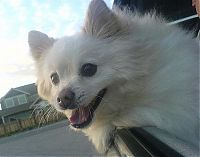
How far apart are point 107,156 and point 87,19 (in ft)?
3.43

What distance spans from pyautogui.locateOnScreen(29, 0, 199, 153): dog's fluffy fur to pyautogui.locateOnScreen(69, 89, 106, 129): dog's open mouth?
0.04 metres

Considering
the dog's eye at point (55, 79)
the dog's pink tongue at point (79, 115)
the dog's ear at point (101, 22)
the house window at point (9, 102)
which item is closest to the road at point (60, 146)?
the dog's pink tongue at point (79, 115)

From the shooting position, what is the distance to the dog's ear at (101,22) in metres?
3.93

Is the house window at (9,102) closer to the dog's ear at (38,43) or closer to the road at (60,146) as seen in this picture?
the road at (60,146)

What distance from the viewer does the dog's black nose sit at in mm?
3484

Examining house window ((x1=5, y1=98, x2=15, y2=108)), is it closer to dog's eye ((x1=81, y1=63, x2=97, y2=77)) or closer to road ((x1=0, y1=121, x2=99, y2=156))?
road ((x1=0, y1=121, x2=99, y2=156))

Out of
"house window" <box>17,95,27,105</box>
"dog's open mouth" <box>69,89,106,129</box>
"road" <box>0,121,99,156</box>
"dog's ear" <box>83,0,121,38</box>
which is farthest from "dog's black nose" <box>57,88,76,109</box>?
"house window" <box>17,95,27,105</box>

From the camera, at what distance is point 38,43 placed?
4461 millimetres

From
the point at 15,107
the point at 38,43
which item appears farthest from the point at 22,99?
the point at 38,43

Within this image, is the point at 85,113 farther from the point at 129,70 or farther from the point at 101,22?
the point at 101,22

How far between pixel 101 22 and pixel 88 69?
44cm

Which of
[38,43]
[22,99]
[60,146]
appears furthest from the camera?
[22,99]

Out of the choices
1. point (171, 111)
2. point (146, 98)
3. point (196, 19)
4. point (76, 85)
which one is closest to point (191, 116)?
point (171, 111)

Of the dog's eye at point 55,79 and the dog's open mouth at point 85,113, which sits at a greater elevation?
the dog's eye at point 55,79
